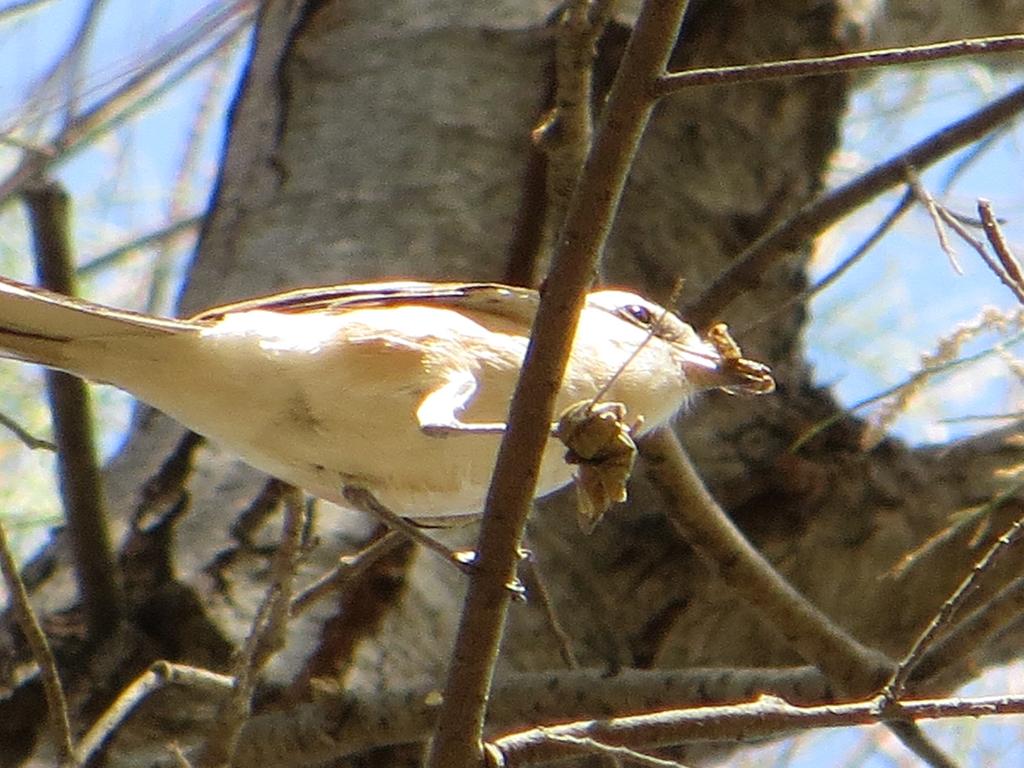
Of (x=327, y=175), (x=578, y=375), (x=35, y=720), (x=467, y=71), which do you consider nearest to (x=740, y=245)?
(x=467, y=71)

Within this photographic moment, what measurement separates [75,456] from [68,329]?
Result: 209mm

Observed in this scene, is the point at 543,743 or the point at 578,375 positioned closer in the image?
the point at 543,743

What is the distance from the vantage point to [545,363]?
1.21 m

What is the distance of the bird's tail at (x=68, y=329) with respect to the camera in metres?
1.58

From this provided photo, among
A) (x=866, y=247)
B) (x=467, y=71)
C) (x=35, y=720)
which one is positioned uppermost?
(x=467, y=71)

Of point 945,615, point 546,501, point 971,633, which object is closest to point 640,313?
point 546,501

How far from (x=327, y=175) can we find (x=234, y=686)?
1298mm

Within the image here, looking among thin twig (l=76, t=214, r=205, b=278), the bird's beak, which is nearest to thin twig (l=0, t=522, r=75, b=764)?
the bird's beak

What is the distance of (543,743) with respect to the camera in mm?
1468

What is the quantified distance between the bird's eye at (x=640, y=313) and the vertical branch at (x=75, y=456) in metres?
0.77

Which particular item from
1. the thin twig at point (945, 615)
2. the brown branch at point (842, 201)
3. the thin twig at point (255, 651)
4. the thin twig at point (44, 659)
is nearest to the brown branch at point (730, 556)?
the brown branch at point (842, 201)

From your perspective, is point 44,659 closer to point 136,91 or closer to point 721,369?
point 721,369

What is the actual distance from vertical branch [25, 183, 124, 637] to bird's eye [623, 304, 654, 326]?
0.77m

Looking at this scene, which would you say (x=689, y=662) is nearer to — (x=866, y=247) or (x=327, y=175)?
(x=866, y=247)
